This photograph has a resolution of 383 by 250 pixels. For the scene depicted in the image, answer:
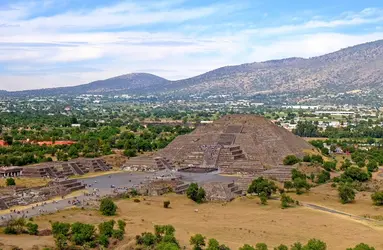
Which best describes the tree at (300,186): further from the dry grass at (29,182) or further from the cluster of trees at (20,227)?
the cluster of trees at (20,227)

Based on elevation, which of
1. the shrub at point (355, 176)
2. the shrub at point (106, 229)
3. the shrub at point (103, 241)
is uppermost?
the shrub at point (106, 229)

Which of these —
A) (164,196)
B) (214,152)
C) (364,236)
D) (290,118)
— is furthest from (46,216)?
(290,118)

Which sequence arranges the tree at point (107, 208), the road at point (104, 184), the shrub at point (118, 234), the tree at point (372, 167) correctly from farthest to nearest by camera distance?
the tree at point (372, 167), the road at point (104, 184), the tree at point (107, 208), the shrub at point (118, 234)

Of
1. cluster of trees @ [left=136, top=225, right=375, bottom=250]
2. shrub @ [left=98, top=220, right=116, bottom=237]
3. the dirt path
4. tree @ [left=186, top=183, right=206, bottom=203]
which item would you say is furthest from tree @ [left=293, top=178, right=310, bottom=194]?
shrub @ [left=98, top=220, right=116, bottom=237]

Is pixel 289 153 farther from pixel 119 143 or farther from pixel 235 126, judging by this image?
pixel 119 143

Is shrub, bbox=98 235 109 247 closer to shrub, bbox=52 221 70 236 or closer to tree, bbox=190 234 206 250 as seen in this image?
shrub, bbox=52 221 70 236

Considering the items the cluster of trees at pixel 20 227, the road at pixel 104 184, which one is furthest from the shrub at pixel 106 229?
the road at pixel 104 184
